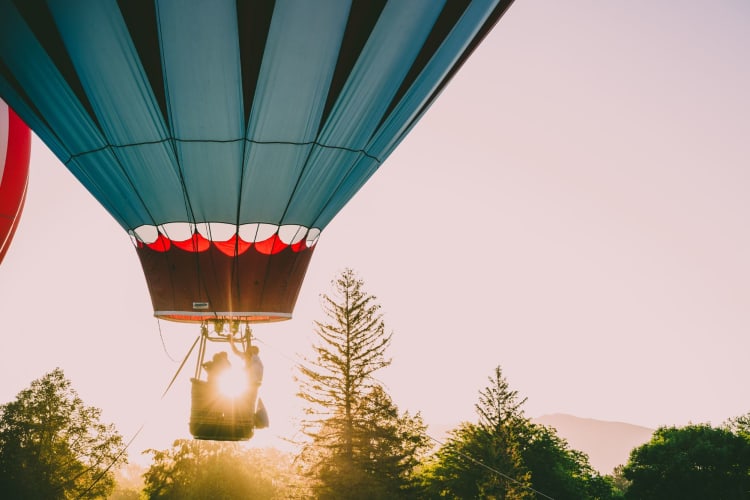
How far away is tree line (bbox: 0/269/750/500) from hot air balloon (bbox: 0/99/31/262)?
45.2 feet

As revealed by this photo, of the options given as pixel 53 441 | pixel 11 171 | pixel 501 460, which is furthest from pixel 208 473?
pixel 11 171

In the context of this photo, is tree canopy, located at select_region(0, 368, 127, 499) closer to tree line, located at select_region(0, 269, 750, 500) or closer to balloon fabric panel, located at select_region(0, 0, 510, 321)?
tree line, located at select_region(0, 269, 750, 500)

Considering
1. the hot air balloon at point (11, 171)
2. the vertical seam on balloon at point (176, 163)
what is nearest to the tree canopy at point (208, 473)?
the hot air balloon at point (11, 171)

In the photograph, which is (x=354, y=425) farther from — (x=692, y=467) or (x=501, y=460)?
(x=692, y=467)

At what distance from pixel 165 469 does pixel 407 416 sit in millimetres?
13494

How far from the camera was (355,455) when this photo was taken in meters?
18.2

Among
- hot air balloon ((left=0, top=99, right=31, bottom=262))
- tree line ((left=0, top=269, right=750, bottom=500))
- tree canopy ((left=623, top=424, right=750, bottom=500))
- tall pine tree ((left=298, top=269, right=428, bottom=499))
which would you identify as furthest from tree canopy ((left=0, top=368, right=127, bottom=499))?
tree canopy ((left=623, top=424, right=750, bottom=500))

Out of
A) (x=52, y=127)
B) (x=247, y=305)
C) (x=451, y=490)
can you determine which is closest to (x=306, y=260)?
(x=247, y=305)

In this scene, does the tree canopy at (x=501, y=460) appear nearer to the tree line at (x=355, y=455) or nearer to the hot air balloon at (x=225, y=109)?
the tree line at (x=355, y=455)

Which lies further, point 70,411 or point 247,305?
point 70,411

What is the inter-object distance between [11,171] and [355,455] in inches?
595

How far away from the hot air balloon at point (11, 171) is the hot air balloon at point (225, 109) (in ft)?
10.9

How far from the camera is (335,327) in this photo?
2066cm

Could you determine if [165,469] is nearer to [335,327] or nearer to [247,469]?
[247,469]
